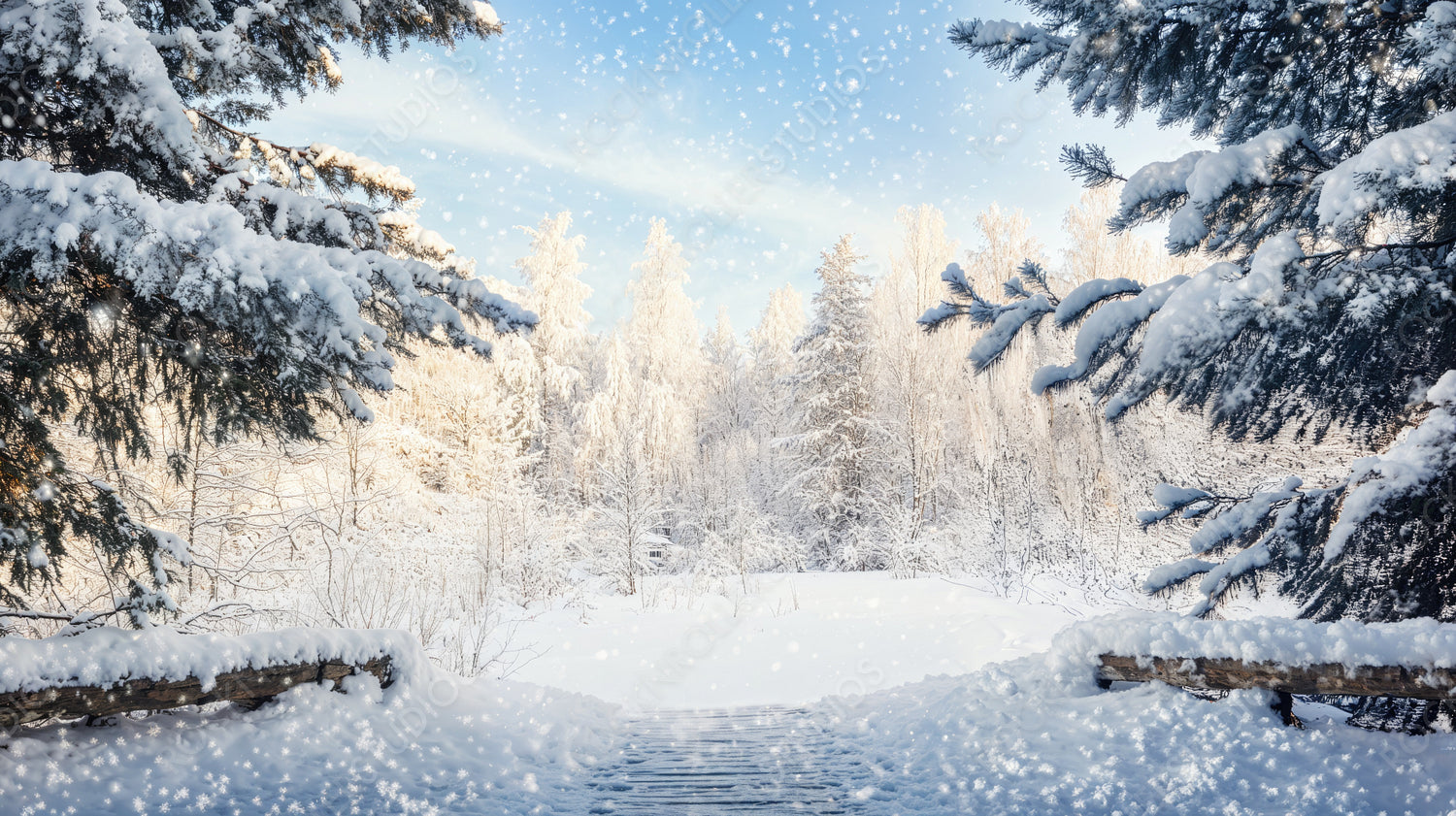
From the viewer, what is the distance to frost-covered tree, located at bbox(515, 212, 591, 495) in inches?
780

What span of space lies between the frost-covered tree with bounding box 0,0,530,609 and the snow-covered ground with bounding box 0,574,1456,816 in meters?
0.82

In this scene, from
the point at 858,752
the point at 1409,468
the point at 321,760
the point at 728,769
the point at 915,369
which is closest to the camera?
the point at 1409,468

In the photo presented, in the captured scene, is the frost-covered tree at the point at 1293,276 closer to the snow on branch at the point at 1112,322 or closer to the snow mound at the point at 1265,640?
the snow on branch at the point at 1112,322

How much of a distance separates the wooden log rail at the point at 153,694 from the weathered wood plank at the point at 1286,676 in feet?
14.1

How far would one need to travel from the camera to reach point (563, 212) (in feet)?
68.4

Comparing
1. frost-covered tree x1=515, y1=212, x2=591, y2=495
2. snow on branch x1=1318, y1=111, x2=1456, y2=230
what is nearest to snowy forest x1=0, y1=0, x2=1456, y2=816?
snow on branch x1=1318, y1=111, x2=1456, y2=230

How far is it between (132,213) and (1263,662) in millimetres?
4867

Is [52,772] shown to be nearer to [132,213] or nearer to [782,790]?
[132,213]

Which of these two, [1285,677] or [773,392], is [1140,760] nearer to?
[1285,677]

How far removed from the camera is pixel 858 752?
12.3 feet

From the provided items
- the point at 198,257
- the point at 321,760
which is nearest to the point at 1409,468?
the point at 198,257

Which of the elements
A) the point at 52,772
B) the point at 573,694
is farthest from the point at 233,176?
the point at 573,694

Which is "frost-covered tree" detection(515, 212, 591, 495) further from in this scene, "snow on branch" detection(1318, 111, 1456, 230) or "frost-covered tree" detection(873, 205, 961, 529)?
"snow on branch" detection(1318, 111, 1456, 230)

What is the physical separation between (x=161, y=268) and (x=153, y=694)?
5.64 feet
